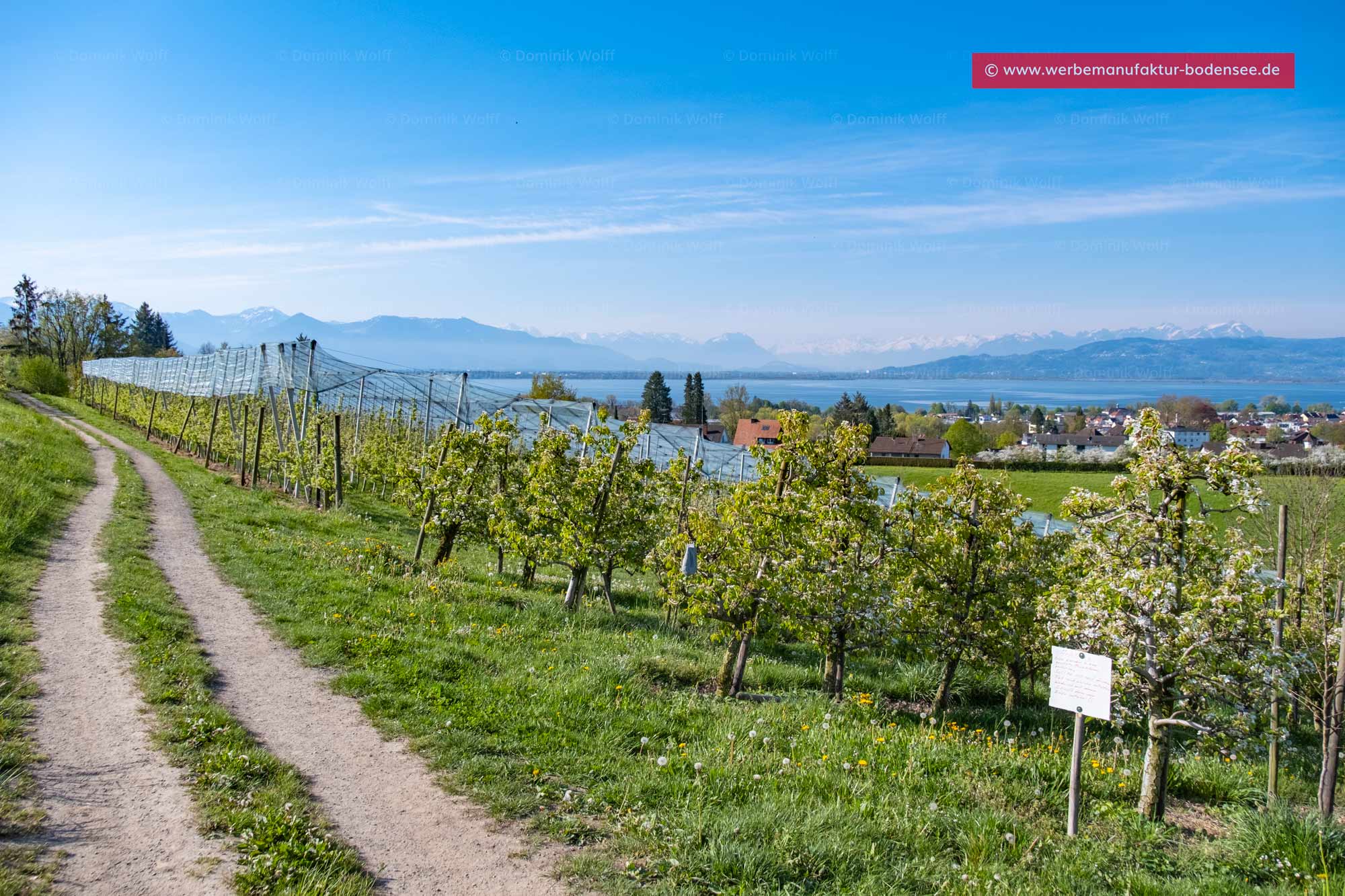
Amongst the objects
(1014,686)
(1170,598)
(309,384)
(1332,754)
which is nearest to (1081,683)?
(1170,598)

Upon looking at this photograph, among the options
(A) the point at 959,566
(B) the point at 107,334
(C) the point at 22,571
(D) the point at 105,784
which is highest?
(B) the point at 107,334

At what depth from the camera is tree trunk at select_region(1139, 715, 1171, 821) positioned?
23.3 feet

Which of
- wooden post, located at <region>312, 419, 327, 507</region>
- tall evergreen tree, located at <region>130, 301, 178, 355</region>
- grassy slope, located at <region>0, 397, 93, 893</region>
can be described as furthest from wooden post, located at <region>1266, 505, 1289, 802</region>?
tall evergreen tree, located at <region>130, 301, 178, 355</region>

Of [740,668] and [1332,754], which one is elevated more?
[1332,754]

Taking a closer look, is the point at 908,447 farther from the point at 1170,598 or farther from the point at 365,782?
the point at 365,782

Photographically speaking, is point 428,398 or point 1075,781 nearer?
point 1075,781

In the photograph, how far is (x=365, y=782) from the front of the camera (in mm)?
6641

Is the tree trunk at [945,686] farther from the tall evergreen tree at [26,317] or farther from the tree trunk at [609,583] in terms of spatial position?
the tall evergreen tree at [26,317]

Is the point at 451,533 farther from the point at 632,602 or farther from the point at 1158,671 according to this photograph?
the point at 1158,671

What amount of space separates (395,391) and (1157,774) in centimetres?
3797

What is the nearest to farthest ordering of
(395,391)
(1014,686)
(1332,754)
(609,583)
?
(1332,754), (1014,686), (609,583), (395,391)

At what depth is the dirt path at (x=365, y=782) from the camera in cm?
549

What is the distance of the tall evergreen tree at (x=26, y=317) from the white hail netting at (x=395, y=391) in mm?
39683

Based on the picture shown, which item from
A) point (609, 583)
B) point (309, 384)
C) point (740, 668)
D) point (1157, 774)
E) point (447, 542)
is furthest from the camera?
point (309, 384)
